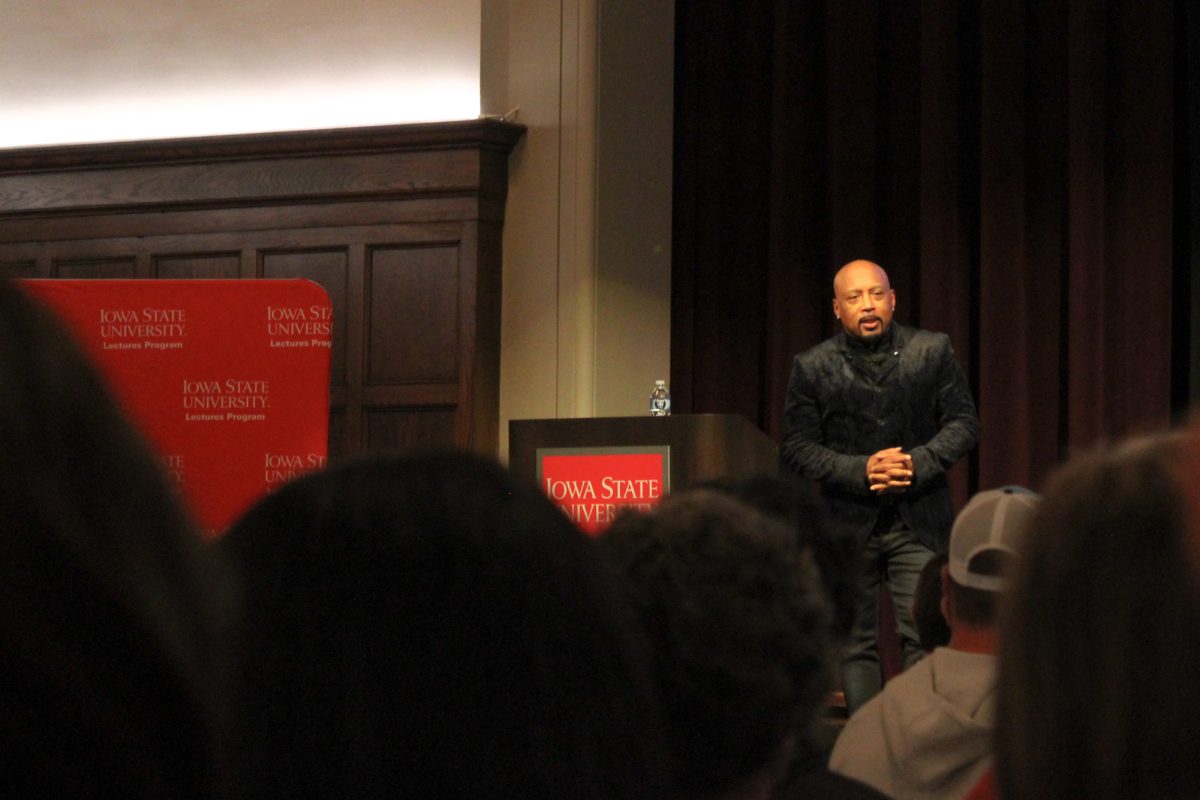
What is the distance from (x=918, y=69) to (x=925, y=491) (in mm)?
2552

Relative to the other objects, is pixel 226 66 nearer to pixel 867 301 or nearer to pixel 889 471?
pixel 867 301

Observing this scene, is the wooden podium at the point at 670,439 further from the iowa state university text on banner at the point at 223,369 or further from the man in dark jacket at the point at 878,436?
the iowa state university text on banner at the point at 223,369

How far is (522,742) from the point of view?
2.96ft

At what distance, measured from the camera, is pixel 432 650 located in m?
0.90

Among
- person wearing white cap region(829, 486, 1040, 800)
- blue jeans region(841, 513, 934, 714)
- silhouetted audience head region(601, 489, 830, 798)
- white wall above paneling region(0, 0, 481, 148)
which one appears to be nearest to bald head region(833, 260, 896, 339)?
blue jeans region(841, 513, 934, 714)

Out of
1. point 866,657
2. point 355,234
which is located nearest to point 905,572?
point 866,657

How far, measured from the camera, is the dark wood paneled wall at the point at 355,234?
23.4ft

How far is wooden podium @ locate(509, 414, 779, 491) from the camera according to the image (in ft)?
17.4

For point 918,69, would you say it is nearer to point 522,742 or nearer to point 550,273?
point 550,273

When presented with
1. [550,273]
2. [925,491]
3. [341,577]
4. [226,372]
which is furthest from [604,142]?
[341,577]

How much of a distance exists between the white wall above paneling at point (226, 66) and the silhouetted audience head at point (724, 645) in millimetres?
6129

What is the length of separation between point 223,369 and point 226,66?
143 inches

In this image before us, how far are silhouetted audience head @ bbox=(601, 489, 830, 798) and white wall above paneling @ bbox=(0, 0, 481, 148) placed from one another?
6.13 m

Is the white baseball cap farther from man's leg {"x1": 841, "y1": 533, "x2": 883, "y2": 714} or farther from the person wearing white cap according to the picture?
man's leg {"x1": 841, "y1": 533, "x2": 883, "y2": 714}
